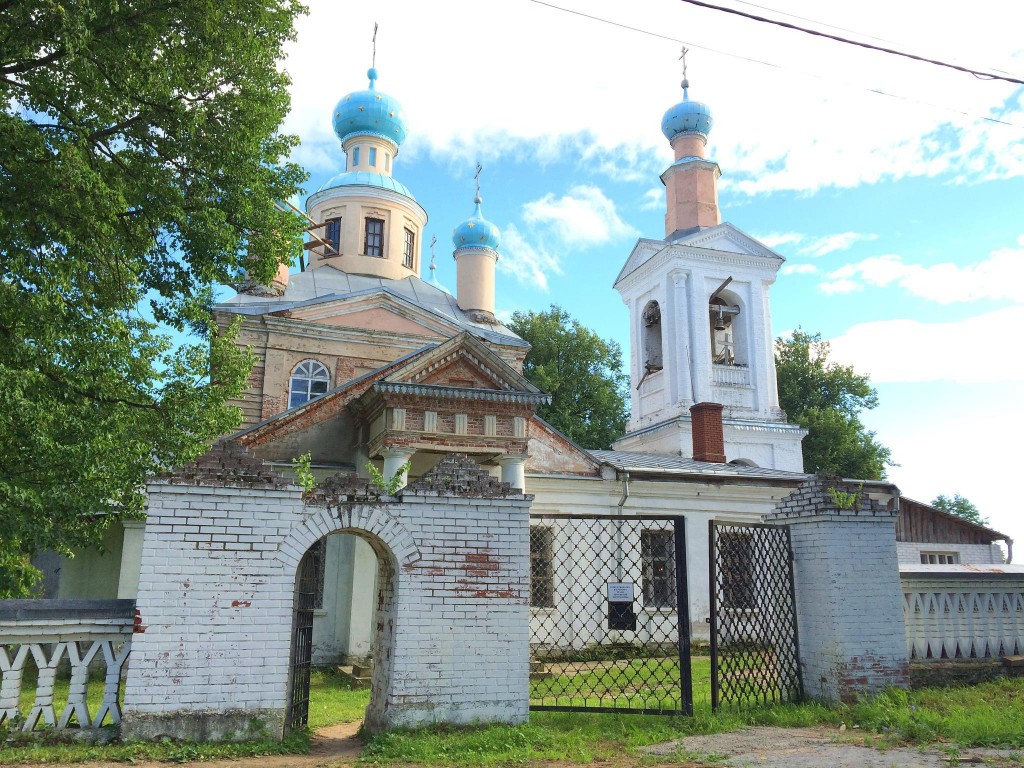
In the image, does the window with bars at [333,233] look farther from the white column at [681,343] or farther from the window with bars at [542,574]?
the window with bars at [542,574]

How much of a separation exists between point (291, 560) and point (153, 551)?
91 centimetres

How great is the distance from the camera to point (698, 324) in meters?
23.0

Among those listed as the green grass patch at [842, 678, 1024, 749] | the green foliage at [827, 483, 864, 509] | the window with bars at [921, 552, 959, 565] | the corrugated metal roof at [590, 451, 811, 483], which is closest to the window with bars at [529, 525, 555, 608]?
the corrugated metal roof at [590, 451, 811, 483]

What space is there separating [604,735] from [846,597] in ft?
8.11

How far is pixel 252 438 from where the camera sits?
13422 millimetres

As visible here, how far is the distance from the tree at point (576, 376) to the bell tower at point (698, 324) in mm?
8361

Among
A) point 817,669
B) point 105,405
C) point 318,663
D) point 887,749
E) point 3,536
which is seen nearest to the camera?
point 887,749

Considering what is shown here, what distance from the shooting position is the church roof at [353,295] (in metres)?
17.6

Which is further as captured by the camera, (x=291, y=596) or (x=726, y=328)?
(x=726, y=328)

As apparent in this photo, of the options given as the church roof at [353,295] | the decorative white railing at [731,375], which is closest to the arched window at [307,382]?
the church roof at [353,295]

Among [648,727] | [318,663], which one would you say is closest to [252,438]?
[318,663]

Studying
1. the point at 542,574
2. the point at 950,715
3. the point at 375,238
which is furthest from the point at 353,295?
the point at 950,715

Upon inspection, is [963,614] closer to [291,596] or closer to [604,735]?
[604,735]

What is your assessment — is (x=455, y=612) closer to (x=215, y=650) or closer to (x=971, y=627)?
(x=215, y=650)
